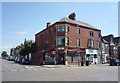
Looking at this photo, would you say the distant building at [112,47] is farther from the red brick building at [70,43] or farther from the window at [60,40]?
the window at [60,40]

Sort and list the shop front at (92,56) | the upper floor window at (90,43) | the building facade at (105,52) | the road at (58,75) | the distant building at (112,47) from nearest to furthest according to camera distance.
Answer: the road at (58,75) < the shop front at (92,56) < the upper floor window at (90,43) < the building facade at (105,52) < the distant building at (112,47)

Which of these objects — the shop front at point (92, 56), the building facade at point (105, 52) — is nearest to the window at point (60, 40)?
the shop front at point (92, 56)

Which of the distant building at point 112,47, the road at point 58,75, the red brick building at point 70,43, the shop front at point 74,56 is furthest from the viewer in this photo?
the distant building at point 112,47

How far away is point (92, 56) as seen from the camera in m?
41.2

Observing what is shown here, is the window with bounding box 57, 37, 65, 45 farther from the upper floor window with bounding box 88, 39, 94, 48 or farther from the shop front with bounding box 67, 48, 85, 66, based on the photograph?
the upper floor window with bounding box 88, 39, 94, 48

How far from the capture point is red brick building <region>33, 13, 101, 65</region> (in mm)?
34875

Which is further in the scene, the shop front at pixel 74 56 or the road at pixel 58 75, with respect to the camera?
the shop front at pixel 74 56

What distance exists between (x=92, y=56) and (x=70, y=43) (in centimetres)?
894

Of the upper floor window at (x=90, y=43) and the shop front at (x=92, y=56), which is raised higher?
the upper floor window at (x=90, y=43)

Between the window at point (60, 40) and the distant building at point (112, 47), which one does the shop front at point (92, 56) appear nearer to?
the window at point (60, 40)

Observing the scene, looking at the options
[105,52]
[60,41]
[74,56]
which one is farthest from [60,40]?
[105,52]

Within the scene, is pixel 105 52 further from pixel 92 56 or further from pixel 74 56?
pixel 74 56

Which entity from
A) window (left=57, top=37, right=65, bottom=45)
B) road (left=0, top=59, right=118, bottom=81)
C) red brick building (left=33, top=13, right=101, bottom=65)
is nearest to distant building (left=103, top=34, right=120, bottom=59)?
red brick building (left=33, top=13, right=101, bottom=65)

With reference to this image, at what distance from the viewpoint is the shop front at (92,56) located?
131ft
